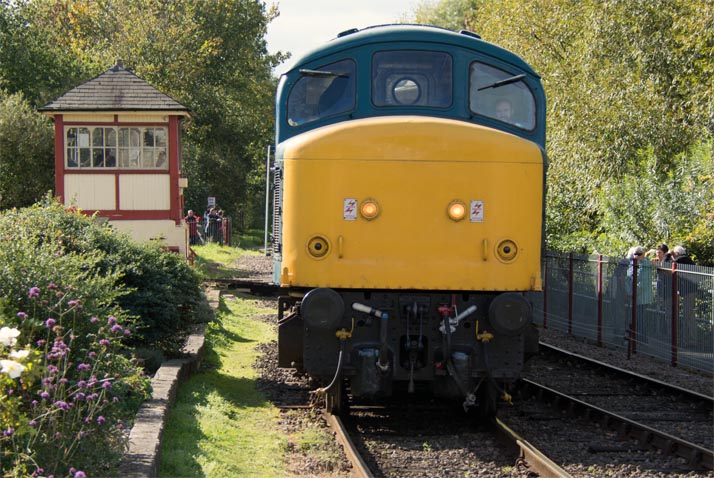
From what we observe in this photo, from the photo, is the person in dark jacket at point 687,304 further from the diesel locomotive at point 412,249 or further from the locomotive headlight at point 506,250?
the locomotive headlight at point 506,250

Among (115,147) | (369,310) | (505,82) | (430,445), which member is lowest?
(430,445)

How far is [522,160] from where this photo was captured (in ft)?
28.1

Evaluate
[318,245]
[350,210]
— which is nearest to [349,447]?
[318,245]

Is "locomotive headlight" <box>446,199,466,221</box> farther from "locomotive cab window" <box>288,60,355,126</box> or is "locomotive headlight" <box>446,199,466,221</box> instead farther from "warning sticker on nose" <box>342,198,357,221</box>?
"locomotive cab window" <box>288,60,355,126</box>

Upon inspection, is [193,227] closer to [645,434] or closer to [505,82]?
[505,82]

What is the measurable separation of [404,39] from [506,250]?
224 cm

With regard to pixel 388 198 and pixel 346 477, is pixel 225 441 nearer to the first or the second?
pixel 346 477

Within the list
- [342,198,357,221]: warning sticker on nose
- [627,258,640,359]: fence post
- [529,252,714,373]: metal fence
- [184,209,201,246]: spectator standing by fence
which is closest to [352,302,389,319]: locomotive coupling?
[342,198,357,221]: warning sticker on nose

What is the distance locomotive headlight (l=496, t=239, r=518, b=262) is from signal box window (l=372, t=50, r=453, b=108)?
148 cm

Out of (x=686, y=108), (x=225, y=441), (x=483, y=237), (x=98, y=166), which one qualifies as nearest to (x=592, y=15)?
(x=686, y=108)

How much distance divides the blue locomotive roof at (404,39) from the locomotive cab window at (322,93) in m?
0.16

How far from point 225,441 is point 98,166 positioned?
16.4m

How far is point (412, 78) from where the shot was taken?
29.9 ft

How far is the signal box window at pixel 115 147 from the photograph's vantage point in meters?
23.3
